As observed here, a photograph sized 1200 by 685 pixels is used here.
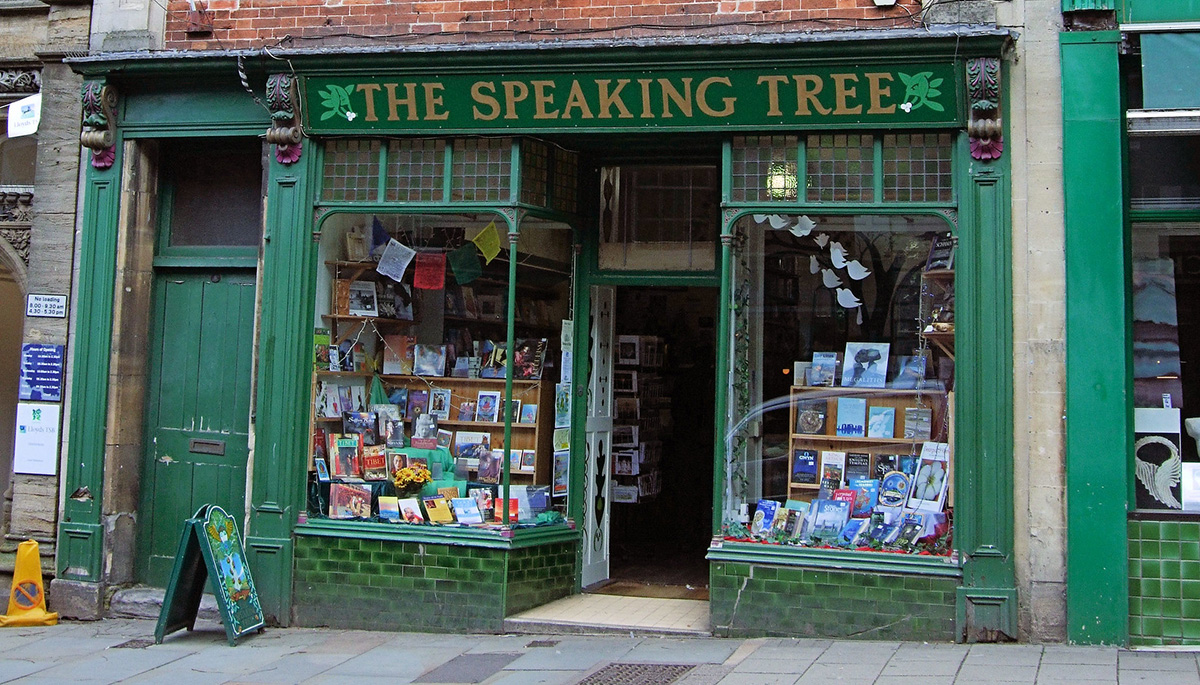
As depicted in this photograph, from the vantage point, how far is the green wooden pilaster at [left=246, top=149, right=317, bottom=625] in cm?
833

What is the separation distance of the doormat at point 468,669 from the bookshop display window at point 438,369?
Result: 128 cm

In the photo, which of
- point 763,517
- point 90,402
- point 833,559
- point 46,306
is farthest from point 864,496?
point 46,306

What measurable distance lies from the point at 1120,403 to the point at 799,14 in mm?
3381

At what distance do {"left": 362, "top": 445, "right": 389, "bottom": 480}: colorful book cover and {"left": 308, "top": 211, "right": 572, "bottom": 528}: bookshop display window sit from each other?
1 cm

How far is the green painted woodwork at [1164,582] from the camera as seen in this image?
7035mm

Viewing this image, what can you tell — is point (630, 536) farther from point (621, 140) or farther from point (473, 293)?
point (621, 140)

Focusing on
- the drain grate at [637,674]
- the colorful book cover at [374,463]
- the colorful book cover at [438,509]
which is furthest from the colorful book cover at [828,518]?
the colorful book cover at [374,463]

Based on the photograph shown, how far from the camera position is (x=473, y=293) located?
29.3 feet

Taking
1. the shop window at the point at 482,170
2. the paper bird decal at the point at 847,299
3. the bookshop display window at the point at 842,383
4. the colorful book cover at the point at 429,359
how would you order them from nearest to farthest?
the bookshop display window at the point at 842,383, the paper bird decal at the point at 847,299, the shop window at the point at 482,170, the colorful book cover at the point at 429,359

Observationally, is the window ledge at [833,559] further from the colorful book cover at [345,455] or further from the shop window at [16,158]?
the shop window at [16,158]

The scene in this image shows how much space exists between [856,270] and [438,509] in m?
3.55

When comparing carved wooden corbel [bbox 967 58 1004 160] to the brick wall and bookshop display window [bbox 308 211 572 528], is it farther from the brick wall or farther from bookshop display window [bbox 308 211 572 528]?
bookshop display window [bbox 308 211 572 528]

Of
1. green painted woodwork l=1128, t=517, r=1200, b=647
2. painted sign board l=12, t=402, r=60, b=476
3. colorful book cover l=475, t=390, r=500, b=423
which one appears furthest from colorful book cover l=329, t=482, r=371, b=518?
green painted woodwork l=1128, t=517, r=1200, b=647

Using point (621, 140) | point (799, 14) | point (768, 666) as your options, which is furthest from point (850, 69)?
point (768, 666)
